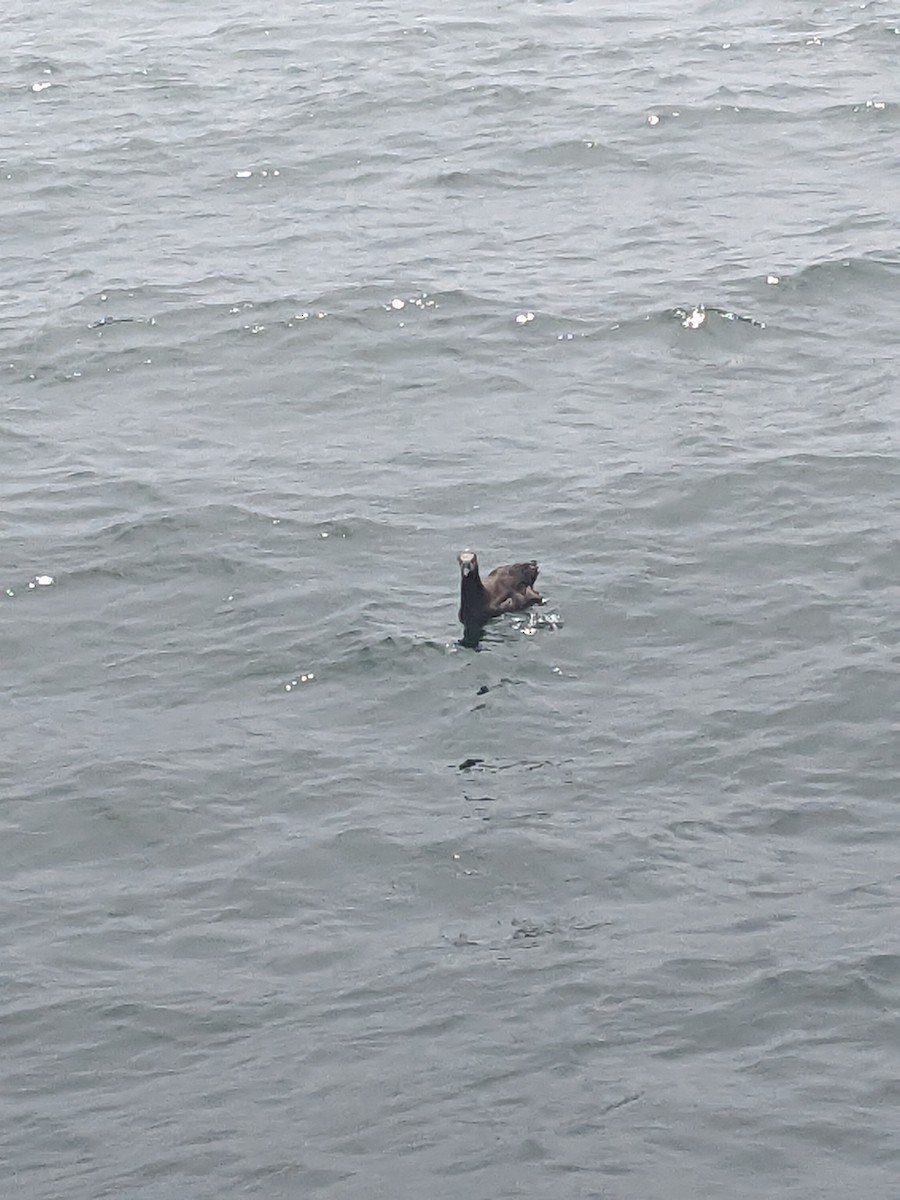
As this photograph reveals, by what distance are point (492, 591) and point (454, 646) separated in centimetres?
74

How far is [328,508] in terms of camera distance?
25.5 m

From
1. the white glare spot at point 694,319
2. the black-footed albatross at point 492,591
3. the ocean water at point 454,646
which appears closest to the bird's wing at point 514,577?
the black-footed albatross at point 492,591

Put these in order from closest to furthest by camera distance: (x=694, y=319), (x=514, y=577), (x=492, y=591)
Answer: (x=492, y=591) < (x=514, y=577) < (x=694, y=319)

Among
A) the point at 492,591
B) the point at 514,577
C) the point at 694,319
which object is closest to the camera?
the point at 492,591

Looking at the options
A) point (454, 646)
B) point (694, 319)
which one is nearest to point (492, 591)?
point (454, 646)

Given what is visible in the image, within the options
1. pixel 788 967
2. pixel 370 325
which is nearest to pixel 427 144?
pixel 370 325

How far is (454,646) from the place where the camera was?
74.1 ft

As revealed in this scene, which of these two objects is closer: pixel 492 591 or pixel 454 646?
pixel 492 591

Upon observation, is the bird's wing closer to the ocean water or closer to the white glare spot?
the ocean water

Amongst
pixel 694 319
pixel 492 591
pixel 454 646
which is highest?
pixel 694 319

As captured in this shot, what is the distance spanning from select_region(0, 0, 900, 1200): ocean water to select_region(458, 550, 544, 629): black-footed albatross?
0.92ft

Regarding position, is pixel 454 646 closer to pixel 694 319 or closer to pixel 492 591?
pixel 492 591

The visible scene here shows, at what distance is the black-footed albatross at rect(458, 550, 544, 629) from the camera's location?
22250 millimetres

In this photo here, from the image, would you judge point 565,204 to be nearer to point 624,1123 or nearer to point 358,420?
point 358,420
